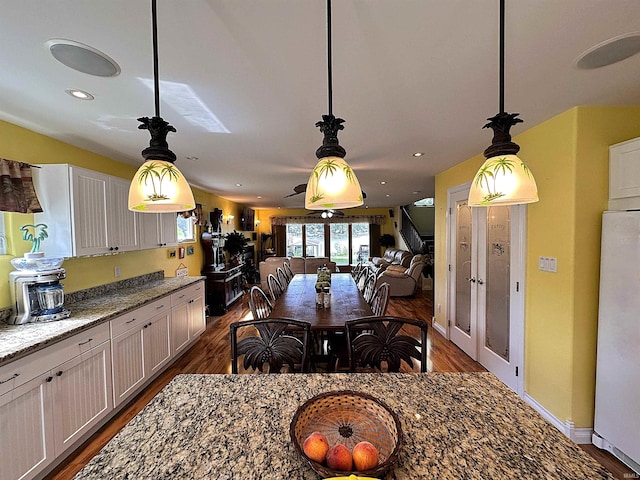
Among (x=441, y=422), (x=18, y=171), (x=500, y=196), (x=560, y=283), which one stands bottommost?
(x=441, y=422)

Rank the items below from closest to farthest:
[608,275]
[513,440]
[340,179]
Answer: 1. [513,440]
2. [340,179]
3. [608,275]

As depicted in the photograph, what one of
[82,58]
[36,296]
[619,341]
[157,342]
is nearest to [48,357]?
[36,296]

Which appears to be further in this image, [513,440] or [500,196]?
[500,196]

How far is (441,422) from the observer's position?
36.9 inches

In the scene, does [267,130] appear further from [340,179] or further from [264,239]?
[264,239]

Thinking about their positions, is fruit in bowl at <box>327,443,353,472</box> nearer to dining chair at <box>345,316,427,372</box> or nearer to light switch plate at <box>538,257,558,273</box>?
dining chair at <box>345,316,427,372</box>

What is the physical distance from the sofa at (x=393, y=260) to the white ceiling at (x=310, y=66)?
482 cm

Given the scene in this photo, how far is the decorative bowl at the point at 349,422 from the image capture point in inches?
32.4

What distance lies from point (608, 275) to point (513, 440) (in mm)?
1716

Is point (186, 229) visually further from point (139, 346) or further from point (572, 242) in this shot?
point (572, 242)

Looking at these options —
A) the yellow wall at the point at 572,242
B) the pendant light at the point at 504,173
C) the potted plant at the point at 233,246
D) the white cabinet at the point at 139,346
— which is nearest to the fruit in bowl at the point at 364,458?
the pendant light at the point at 504,173

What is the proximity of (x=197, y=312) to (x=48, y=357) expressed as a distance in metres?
A: 2.08

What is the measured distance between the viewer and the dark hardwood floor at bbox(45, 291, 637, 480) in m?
1.84

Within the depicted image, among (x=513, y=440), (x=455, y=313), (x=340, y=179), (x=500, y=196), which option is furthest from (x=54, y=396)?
(x=455, y=313)
